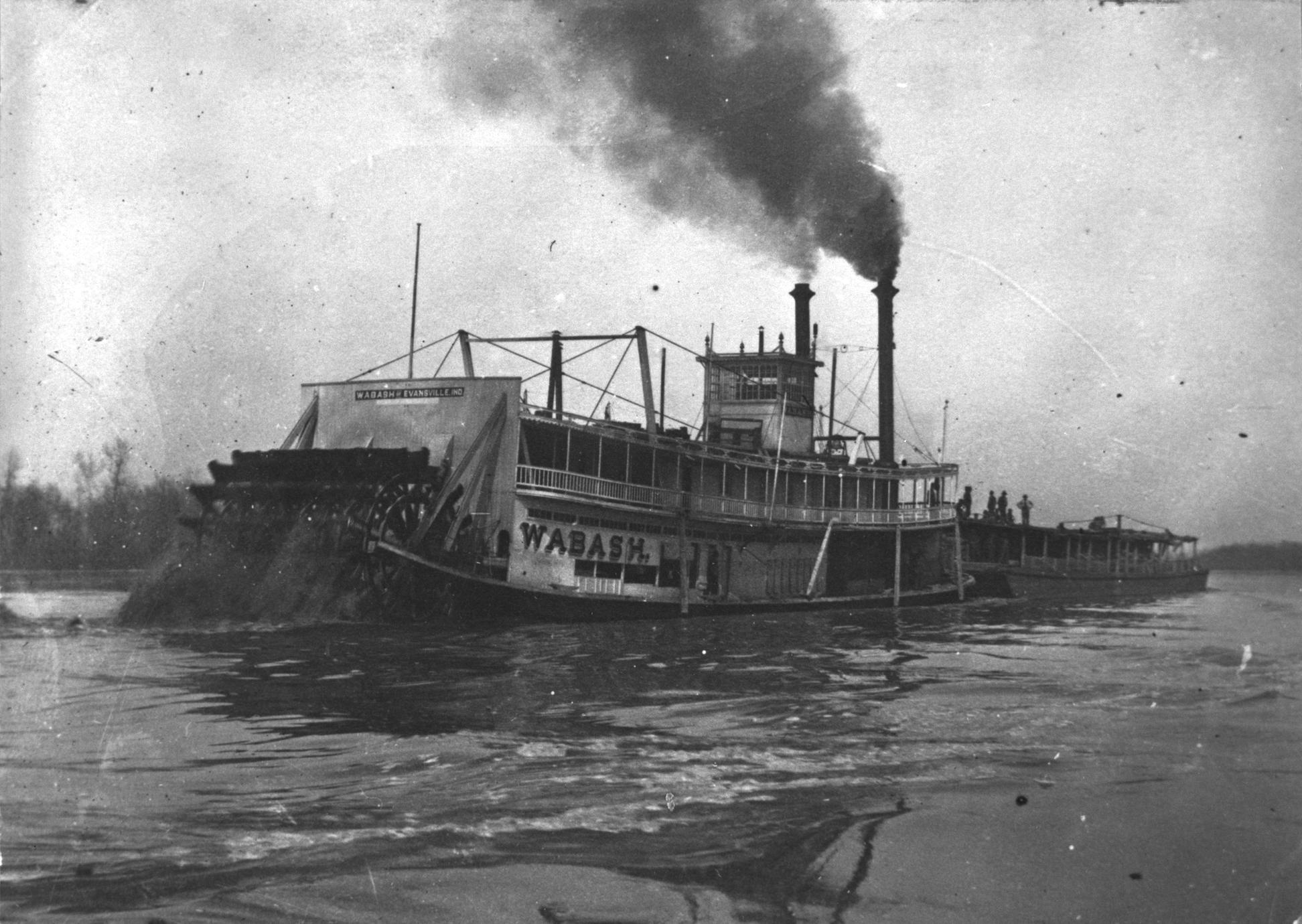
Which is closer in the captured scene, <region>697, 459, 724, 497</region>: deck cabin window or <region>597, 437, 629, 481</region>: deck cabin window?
<region>597, 437, 629, 481</region>: deck cabin window

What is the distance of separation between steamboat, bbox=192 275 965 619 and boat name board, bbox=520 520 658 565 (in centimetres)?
4

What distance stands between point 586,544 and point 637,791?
17272 millimetres

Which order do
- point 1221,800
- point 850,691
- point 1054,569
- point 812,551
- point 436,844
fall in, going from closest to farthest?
point 436,844, point 1221,800, point 850,691, point 812,551, point 1054,569

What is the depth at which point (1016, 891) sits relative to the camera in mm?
6289

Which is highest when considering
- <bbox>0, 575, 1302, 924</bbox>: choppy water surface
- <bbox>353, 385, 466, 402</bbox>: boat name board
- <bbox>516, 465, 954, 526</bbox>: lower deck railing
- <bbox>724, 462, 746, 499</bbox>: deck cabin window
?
<bbox>353, 385, 466, 402</bbox>: boat name board

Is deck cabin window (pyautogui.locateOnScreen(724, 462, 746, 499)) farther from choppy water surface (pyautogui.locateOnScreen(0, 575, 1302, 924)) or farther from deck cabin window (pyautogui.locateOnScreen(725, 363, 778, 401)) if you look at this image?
choppy water surface (pyautogui.locateOnScreen(0, 575, 1302, 924))

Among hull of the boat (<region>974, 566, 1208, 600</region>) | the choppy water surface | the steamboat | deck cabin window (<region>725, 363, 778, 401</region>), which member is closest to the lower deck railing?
the steamboat

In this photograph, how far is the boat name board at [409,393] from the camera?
2403cm

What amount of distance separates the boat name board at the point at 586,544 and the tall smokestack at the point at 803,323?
11360mm

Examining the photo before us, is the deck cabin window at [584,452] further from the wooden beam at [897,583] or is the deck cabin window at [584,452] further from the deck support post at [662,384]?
the wooden beam at [897,583]

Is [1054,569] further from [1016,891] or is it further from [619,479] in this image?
[1016,891]

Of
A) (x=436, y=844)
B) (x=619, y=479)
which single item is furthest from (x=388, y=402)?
(x=436, y=844)

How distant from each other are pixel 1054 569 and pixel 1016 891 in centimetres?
4261

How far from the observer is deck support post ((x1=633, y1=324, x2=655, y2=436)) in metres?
23.9
